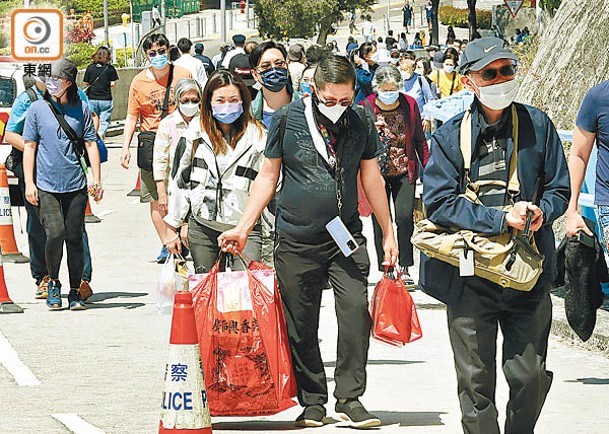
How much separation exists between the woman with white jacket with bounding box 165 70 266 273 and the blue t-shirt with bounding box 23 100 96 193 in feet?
10.5

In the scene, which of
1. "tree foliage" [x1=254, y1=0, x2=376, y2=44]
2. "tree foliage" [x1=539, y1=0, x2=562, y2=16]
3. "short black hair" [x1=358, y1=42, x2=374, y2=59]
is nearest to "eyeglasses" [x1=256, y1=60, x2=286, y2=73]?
"short black hair" [x1=358, y1=42, x2=374, y2=59]

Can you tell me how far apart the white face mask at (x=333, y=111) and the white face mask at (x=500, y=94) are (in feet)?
5.15

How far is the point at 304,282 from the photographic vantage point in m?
7.73

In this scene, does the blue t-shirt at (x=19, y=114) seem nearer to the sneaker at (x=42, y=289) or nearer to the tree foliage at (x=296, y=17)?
the sneaker at (x=42, y=289)

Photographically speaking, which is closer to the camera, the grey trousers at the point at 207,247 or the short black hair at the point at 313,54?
the grey trousers at the point at 207,247

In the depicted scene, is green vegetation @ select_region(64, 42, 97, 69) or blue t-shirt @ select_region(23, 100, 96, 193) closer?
blue t-shirt @ select_region(23, 100, 96, 193)

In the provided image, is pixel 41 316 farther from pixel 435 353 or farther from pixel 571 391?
pixel 571 391

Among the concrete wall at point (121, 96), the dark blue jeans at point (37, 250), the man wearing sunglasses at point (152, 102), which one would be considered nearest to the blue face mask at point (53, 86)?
the dark blue jeans at point (37, 250)

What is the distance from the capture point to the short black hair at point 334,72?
7.59 meters

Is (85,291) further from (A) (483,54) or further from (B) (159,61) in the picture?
(A) (483,54)

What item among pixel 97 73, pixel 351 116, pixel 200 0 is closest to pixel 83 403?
pixel 351 116

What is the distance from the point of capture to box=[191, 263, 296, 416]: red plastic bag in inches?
292

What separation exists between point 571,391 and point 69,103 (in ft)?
16.6

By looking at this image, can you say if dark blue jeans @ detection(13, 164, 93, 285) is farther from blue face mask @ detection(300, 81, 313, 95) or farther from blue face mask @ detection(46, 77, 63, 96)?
blue face mask @ detection(300, 81, 313, 95)
